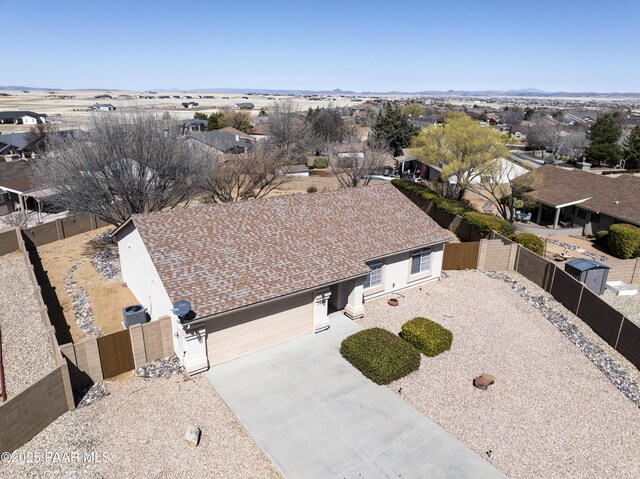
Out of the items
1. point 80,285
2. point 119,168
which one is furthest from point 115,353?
point 119,168

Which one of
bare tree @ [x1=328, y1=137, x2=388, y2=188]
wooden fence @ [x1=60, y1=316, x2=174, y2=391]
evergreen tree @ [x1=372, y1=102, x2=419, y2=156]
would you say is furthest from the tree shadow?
evergreen tree @ [x1=372, y1=102, x2=419, y2=156]

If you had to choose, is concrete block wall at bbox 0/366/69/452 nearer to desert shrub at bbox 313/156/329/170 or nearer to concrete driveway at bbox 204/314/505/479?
concrete driveway at bbox 204/314/505/479

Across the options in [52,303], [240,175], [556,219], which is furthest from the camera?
[240,175]

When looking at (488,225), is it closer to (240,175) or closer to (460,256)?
(460,256)

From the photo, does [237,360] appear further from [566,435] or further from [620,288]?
[620,288]

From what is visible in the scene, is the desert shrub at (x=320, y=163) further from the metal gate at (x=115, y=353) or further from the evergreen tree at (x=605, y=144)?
the metal gate at (x=115, y=353)

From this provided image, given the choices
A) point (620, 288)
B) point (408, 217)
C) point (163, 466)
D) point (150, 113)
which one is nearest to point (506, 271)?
point (620, 288)
